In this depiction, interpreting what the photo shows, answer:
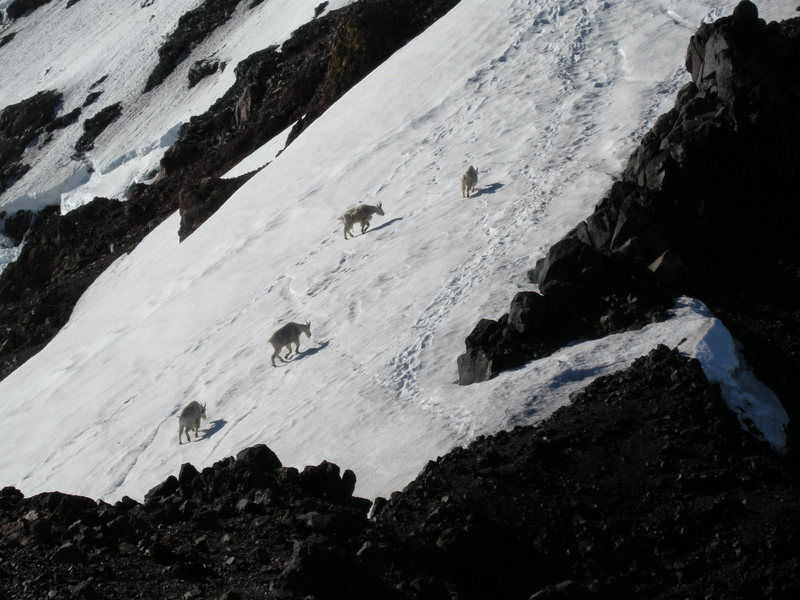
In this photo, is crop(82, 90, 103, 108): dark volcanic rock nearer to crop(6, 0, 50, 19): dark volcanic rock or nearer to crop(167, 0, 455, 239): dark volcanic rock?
crop(167, 0, 455, 239): dark volcanic rock

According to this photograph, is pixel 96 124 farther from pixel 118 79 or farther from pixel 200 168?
pixel 200 168

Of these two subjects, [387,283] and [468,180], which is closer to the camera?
[387,283]

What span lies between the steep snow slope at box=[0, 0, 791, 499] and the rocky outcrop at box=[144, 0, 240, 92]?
32.5 m

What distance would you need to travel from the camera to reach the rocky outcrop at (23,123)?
6650cm

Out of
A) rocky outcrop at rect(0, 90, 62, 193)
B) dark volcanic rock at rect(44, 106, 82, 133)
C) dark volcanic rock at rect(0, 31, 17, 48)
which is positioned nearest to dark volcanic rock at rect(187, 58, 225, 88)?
dark volcanic rock at rect(44, 106, 82, 133)

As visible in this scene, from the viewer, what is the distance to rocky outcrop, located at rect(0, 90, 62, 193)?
66500mm

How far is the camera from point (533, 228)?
64.4ft

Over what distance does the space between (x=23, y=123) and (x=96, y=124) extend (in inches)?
357

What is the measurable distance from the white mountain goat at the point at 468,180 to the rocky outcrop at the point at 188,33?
4658 cm

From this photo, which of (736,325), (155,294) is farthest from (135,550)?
(155,294)

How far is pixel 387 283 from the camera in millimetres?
20453

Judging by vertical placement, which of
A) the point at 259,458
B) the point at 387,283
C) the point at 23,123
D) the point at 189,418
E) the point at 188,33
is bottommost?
the point at 387,283

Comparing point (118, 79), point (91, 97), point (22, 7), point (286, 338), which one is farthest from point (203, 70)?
point (286, 338)

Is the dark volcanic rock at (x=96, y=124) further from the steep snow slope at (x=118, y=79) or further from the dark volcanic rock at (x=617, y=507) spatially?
the dark volcanic rock at (x=617, y=507)
